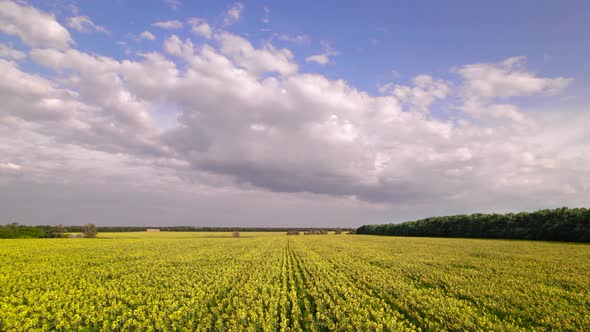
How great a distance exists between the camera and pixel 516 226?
73562 millimetres

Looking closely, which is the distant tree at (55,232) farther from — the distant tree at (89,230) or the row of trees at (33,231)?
the distant tree at (89,230)

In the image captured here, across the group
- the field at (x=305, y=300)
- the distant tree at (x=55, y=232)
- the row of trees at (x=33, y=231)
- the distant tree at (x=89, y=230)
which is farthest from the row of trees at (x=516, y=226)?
the distant tree at (x=55, y=232)

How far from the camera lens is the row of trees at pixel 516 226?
59.2m

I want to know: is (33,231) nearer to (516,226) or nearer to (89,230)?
(89,230)

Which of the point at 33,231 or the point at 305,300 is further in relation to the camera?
the point at 33,231

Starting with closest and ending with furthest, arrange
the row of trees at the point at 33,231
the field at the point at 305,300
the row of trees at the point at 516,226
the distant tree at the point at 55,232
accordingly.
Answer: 1. the field at the point at 305,300
2. the row of trees at the point at 516,226
3. the row of trees at the point at 33,231
4. the distant tree at the point at 55,232

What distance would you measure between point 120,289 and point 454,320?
18.9 metres

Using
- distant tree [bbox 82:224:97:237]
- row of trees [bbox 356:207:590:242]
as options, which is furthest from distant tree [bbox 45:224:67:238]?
row of trees [bbox 356:207:590:242]

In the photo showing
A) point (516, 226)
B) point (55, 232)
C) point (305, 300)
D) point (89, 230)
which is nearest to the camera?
point (305, 300)

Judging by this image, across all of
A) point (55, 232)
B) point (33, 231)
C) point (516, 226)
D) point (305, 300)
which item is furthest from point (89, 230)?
point (516, 226)

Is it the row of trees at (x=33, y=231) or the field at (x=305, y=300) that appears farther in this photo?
the row of trees at (x=33, y=231)

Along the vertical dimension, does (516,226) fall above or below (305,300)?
above

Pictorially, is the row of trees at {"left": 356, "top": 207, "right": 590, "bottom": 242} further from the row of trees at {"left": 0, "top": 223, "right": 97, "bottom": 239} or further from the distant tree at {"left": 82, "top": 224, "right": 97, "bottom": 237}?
the row of trees at {"left": 0, "top": 223, "right": 97, "bottom": 239}

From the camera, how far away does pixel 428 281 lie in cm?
2155
